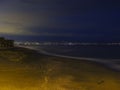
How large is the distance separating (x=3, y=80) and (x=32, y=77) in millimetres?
2370

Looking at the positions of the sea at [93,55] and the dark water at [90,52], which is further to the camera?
the dark water at [90,52]

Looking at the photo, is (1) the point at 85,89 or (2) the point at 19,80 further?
(2) the point at 19,80

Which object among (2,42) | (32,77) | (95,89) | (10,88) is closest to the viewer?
(10,88)

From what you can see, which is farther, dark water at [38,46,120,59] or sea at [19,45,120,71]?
dark water at [38,46,120,59]

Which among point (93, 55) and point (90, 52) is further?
point (90, 52)

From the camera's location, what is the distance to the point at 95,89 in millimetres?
16812

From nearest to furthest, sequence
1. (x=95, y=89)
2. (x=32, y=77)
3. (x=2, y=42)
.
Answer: (x=95, y=89) → (x=32, y=77) → (x=2, y=42)

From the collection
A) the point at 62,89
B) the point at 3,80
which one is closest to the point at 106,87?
the point at 62,89

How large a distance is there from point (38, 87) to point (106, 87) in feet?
11.8

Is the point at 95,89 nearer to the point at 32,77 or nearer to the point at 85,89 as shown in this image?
the point at 85,89

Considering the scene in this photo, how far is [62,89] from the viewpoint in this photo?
1616 centimetres

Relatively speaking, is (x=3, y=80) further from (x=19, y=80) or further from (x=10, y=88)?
(x=10, y=88)

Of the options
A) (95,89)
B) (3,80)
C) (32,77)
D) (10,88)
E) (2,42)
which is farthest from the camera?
(2,42)

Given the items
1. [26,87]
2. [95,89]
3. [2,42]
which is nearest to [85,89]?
[95,89]
